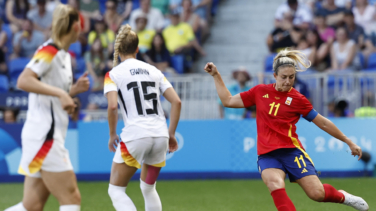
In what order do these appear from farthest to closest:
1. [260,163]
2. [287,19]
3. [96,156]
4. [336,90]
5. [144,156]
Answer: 1. [287,19]
2. [336,90]
3. [96,156]
4. [260,163]
5. [144,156]

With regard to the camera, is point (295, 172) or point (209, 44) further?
point (209, 44)

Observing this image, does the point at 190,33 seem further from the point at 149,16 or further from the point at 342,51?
the point at 342,51

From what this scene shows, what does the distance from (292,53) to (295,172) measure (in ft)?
4.09

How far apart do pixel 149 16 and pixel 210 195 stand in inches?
319

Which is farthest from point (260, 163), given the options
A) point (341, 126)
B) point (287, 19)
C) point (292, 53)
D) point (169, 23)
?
point (169, 23)

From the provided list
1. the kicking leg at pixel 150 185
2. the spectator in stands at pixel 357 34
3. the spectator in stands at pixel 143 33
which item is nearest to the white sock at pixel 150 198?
the kicking leg at pixel 150 185

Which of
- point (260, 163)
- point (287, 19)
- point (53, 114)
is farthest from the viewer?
point (287, 19)

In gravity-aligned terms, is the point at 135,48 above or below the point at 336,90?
above

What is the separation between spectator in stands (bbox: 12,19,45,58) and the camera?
47.4 feet

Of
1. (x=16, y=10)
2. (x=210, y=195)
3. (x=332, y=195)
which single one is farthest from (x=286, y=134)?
(x=16, y=10)

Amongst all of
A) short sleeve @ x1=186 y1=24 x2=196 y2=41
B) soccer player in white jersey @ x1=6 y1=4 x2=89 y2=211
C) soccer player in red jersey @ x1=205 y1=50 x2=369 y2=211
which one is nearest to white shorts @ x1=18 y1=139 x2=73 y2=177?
soccer player in white jersey @ x1=6 y1=4 x2=89 y2=211

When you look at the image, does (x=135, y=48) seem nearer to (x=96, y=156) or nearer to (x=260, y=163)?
(x=260, y=163)

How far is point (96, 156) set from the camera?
400 inches

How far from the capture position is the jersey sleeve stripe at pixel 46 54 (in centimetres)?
377
